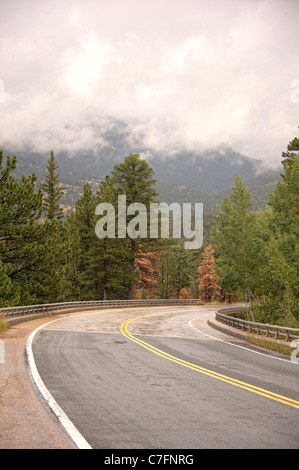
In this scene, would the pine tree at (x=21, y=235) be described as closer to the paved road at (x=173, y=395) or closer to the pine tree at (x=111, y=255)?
the paved road at (x=173, y=395)

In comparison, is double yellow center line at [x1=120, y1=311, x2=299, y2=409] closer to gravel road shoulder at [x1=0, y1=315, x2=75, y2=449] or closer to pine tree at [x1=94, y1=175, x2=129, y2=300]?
gravel road shoulder at [x1=0, y1=315, x2=75, y2=449]

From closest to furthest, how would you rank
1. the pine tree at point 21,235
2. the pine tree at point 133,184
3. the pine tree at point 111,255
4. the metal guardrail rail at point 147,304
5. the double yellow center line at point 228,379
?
1. the double yellow center line at point 228,379
2. the metal guardrail rail at point 147,304
3. the pine tree at point 21,235
4. the pine tree at point 111,255
5. the pine tree at point 133,184

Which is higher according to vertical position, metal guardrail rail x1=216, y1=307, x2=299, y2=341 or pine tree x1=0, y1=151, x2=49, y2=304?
pine tree x1=0, y1=151, x2=49, y2=304

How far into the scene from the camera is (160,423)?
18.5ft

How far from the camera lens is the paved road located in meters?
5.12

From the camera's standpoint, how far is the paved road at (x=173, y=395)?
5.12 m

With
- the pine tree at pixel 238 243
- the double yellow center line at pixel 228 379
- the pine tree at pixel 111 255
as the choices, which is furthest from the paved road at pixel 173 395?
the pine tree at pixel 111 255

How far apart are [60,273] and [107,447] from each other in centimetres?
2602

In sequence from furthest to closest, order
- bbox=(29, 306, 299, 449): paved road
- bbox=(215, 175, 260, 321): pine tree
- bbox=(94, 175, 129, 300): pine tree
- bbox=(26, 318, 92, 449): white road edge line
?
bbox=(94, 175, 129, 300): pine tree < bbox=(215, 175, 260, 321): pine tree < bbox=(29, 306, 299, 449): paved road < bbox=(26, 318, 92, 449): white road edge line

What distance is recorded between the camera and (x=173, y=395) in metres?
7.44

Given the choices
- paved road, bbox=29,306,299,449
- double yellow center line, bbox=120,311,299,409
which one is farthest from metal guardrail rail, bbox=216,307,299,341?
double yellow center line, bbox=120,311,299,409

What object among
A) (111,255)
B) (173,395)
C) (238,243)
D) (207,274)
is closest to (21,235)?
(238,243)

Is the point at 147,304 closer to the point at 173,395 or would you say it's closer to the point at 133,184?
the point at 133,184
